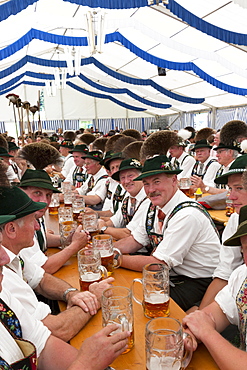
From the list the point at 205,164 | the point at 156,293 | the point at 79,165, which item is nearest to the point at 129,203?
the point at 156,293

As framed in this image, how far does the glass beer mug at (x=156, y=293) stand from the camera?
1.34 meters

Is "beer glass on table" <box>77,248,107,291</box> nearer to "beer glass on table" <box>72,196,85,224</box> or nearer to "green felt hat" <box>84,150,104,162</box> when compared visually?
"beer glass on table" <box>72,196,85,224</box>

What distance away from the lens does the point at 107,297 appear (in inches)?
48.1

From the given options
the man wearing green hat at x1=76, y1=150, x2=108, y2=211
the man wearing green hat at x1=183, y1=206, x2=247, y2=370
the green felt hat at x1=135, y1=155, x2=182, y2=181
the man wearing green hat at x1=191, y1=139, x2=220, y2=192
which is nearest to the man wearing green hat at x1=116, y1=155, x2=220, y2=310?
the green felt hat at x1=135, y1=155, x2=182, y2=181

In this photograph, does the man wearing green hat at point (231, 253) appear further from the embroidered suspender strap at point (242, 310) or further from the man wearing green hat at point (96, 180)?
the man wearing green hat at point (96, 180)

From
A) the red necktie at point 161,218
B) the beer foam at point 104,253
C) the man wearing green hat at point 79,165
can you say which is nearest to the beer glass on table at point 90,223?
the red necktie at point 161,218

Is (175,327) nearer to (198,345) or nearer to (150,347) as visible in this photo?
(150,347)

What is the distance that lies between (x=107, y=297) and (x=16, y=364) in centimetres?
38

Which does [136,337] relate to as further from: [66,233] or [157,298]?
[66,233]

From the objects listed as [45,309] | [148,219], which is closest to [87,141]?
[148,219]

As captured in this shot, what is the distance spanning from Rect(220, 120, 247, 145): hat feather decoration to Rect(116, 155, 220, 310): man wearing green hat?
78.8 inches

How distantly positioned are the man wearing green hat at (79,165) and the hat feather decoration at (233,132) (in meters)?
1.89

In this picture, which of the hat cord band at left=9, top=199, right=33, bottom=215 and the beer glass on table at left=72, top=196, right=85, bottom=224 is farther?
the beer glass on table at left=72, top=196, right=85, bottom=224

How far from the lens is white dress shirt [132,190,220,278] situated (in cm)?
182
